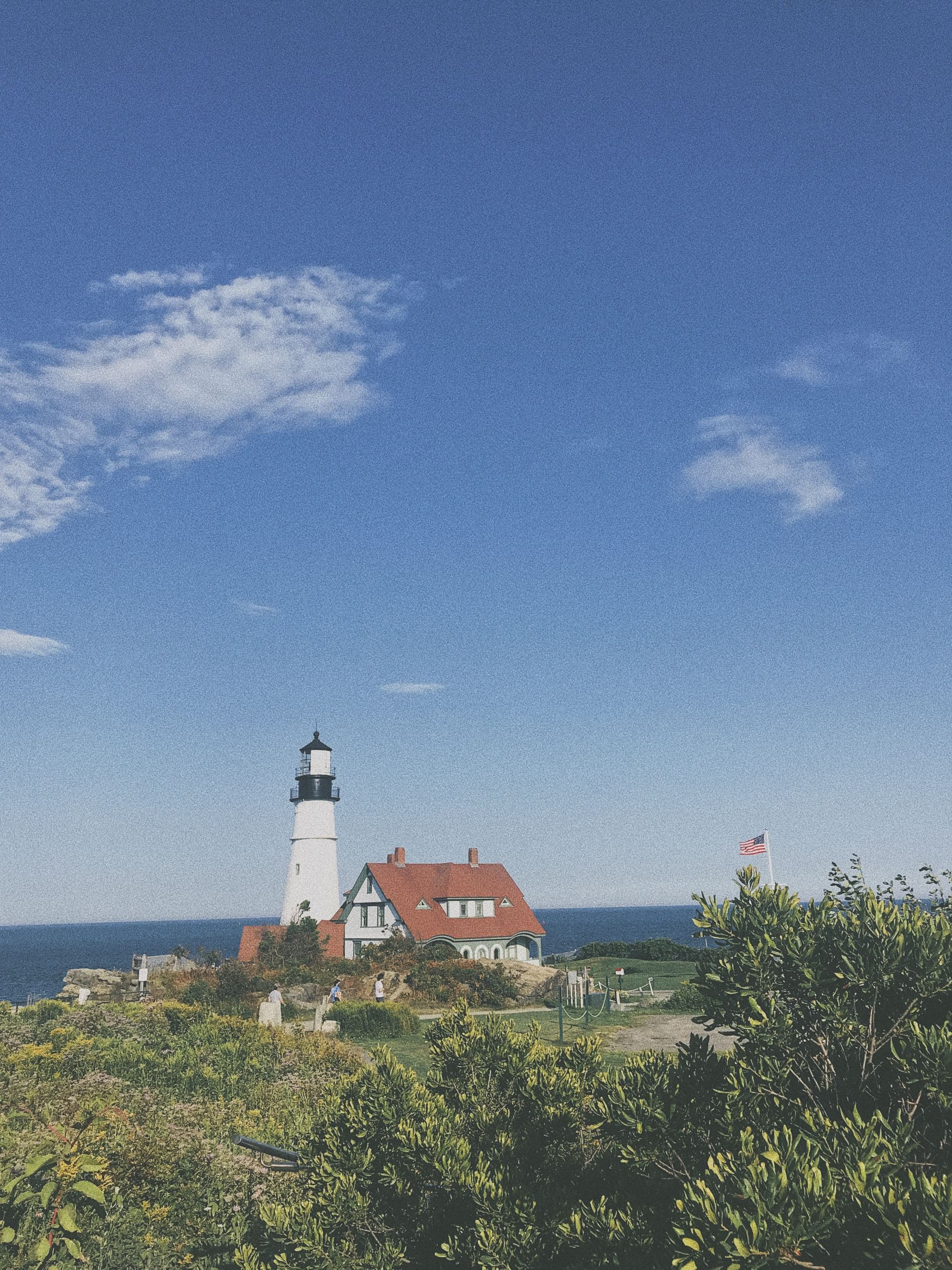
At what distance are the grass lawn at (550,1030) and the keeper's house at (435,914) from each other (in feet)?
43.6

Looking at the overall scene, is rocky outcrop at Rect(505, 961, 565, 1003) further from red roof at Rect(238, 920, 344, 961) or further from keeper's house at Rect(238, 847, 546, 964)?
red roof at Rect(238, 920, 344, 961)

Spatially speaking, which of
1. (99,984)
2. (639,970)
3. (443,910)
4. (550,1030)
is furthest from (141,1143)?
(639,970)

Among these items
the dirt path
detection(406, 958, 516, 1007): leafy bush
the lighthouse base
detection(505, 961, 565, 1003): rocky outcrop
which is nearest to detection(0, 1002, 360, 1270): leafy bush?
the dirt path

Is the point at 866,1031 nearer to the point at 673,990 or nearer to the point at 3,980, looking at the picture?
the point at 673,990

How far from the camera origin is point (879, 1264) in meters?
4.21

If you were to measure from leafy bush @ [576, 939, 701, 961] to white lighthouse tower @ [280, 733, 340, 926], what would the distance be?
1788cm

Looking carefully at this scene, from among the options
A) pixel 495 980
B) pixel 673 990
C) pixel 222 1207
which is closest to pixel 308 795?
pixel 495 980

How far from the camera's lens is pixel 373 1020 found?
28.2 metres

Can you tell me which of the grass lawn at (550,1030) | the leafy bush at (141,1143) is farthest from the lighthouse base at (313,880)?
the leafy bush at (141,1143)

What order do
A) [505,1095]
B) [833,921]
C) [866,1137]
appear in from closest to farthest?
1. [866,1137]
2. [833,921]
3. [505,1095]

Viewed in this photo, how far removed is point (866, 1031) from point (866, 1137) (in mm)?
1101

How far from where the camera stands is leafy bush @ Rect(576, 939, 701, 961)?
56.6 m

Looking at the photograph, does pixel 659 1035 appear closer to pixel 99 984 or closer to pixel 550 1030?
pixel 550 1030

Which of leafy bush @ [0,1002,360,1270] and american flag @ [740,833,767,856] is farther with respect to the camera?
american flag @ [740,833,767,856]
